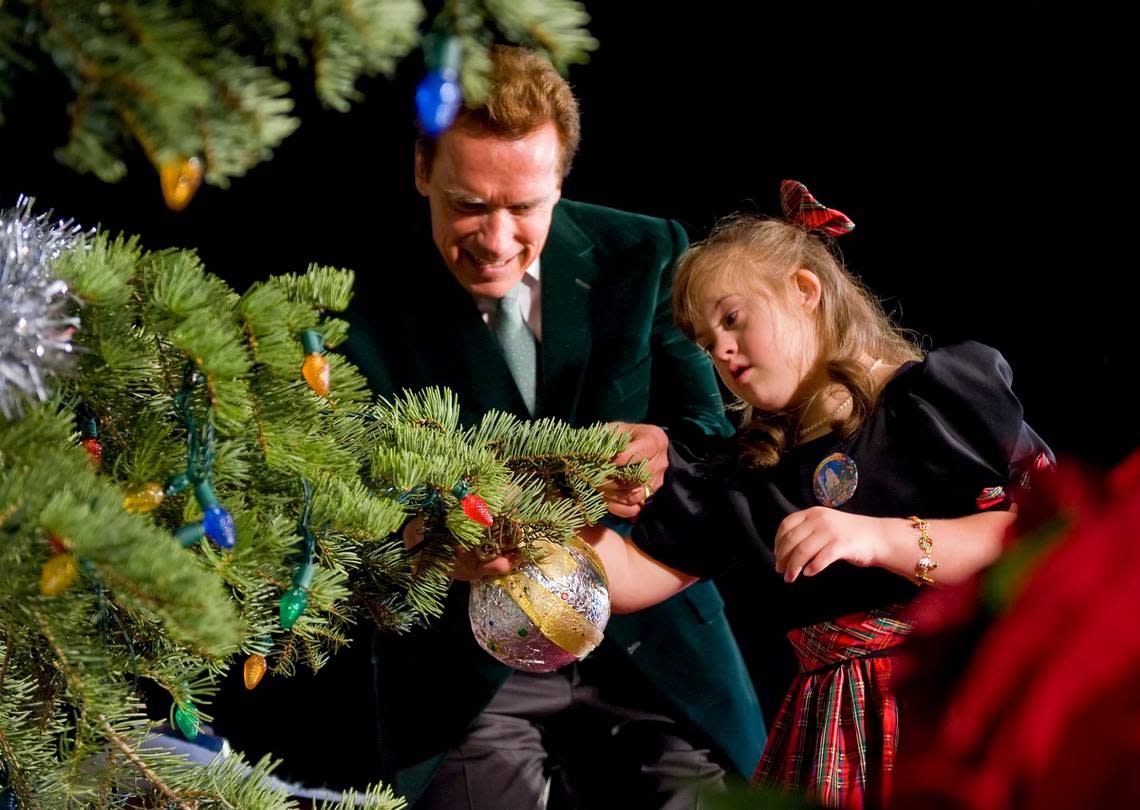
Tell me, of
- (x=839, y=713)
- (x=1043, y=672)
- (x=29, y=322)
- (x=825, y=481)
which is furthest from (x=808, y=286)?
(x=1043, y=672)

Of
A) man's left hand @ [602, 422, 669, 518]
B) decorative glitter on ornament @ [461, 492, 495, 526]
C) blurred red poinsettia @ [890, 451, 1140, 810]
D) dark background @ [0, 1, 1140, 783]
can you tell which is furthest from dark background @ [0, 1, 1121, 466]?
blurred red poinsettia @ [890, 451, 1140, 810]

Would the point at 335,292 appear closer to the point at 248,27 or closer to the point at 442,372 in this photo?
the point at 248,27

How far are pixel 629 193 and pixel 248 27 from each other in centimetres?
149

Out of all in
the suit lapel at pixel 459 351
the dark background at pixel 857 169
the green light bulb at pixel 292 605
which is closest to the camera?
the green light bulb at pixel 292 605

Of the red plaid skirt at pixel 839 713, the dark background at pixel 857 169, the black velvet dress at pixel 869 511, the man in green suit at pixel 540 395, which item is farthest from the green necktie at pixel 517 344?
the red plaid skirt at pixel 839 713

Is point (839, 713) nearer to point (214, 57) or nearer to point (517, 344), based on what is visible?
point (517, 344)

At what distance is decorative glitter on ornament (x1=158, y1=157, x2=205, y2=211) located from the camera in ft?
1.68

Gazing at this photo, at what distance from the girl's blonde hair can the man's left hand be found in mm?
96

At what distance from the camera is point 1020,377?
5.86ft

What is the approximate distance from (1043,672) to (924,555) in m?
0.92

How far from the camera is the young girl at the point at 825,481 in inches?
45.3

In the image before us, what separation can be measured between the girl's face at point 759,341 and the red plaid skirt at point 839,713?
0.83 feet

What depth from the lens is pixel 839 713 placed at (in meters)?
1.20

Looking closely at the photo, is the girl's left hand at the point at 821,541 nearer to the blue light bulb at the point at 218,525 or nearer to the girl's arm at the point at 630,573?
the girl's arm at the point at 630,573
